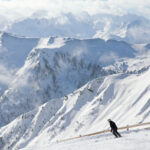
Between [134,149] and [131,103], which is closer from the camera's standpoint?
[134,149]

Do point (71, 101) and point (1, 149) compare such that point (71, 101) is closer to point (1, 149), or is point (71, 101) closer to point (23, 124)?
point (23, 124)

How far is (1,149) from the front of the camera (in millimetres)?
173375

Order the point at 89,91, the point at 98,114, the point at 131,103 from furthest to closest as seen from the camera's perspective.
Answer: the point at 89,91 → the point at 98,114 → the point at 131,103

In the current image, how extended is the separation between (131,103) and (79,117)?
33.8m

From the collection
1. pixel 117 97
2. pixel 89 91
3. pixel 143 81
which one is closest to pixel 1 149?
pixel 89 91

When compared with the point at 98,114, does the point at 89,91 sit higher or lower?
higher

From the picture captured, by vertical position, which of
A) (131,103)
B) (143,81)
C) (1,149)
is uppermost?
(143,81)

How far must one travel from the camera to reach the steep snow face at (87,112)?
123 m

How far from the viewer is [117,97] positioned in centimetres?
14388

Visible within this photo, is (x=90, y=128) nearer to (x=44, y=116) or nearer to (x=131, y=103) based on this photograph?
(x=131, y=103)

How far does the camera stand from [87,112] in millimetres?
142625

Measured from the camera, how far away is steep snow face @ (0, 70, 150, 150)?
4831 inches

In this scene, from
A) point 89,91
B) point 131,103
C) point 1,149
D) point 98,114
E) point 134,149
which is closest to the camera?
point 134,149

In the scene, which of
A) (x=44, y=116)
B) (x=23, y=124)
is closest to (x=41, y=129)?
(x=44, y=116)
